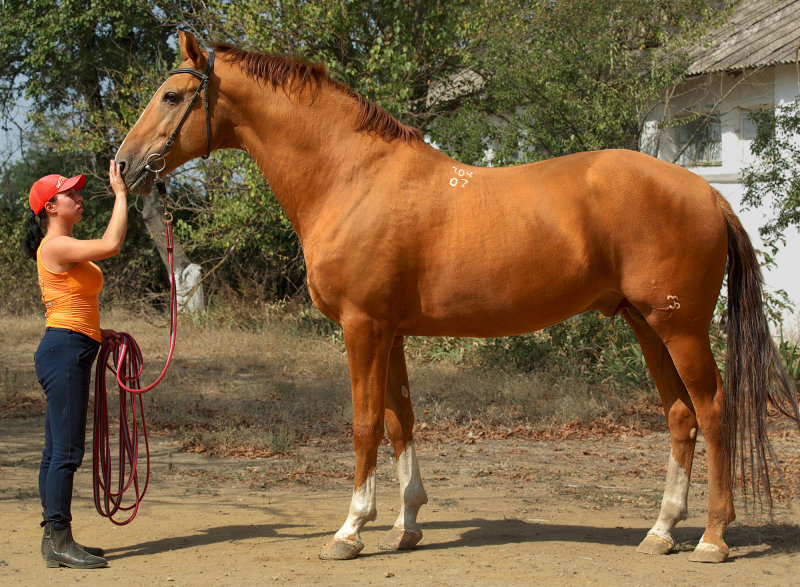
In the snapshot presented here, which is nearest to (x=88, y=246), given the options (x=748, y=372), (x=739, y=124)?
(x=748, y=372)

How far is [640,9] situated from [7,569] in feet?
28.1

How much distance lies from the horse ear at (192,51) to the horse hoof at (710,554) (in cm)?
361

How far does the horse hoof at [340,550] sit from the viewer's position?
4.16 m

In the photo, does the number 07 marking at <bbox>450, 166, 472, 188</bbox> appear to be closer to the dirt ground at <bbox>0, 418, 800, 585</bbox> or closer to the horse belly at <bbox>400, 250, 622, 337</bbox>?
the horse belly at <bbox>400, 250, 622, 337</bbox>

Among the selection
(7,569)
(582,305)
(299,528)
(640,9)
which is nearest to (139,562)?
(7,569)

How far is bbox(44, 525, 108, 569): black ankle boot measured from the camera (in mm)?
4027

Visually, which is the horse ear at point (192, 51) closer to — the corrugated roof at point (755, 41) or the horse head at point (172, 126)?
the horse head at point (172, 126)

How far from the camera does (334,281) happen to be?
417 centimetres

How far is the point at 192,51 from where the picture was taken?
4270mm

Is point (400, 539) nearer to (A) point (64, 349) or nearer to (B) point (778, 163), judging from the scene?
(A) point (64, 349)

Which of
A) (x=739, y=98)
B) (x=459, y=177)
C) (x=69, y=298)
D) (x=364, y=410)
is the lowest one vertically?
(x=364, y=410)

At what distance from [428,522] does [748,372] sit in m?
2.06

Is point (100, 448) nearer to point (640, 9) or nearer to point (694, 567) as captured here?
point (694, 567)

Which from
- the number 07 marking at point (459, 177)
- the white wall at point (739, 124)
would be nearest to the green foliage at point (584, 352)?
the white wall at point (739, 124)
